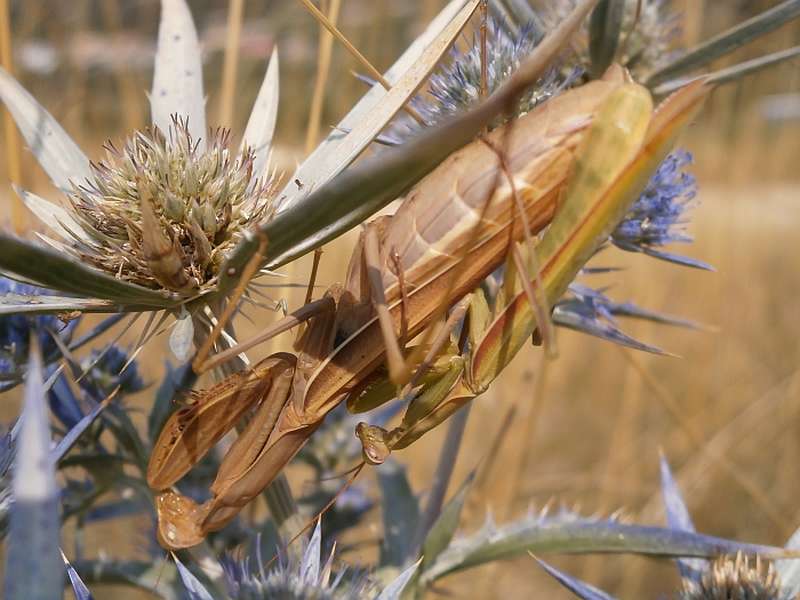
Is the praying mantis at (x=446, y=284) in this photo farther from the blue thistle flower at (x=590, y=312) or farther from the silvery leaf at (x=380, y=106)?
the blue thistle flower at (x=590, y=312)

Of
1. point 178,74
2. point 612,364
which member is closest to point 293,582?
point 178,74

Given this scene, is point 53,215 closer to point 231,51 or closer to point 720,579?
point 231,51

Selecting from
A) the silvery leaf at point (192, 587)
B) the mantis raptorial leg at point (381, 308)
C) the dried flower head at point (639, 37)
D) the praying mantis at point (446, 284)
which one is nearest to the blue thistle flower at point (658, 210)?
the dried flower head at point (639, 37)

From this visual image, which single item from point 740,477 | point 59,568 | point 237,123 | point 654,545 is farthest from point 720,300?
point 59,568

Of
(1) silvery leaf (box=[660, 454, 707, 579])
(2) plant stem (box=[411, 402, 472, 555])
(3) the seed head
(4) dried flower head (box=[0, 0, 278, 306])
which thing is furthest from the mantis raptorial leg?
(1) silvery leaf (box=[660, 454, 707, 579])

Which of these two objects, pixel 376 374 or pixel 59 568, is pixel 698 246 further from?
pixel 59 568
